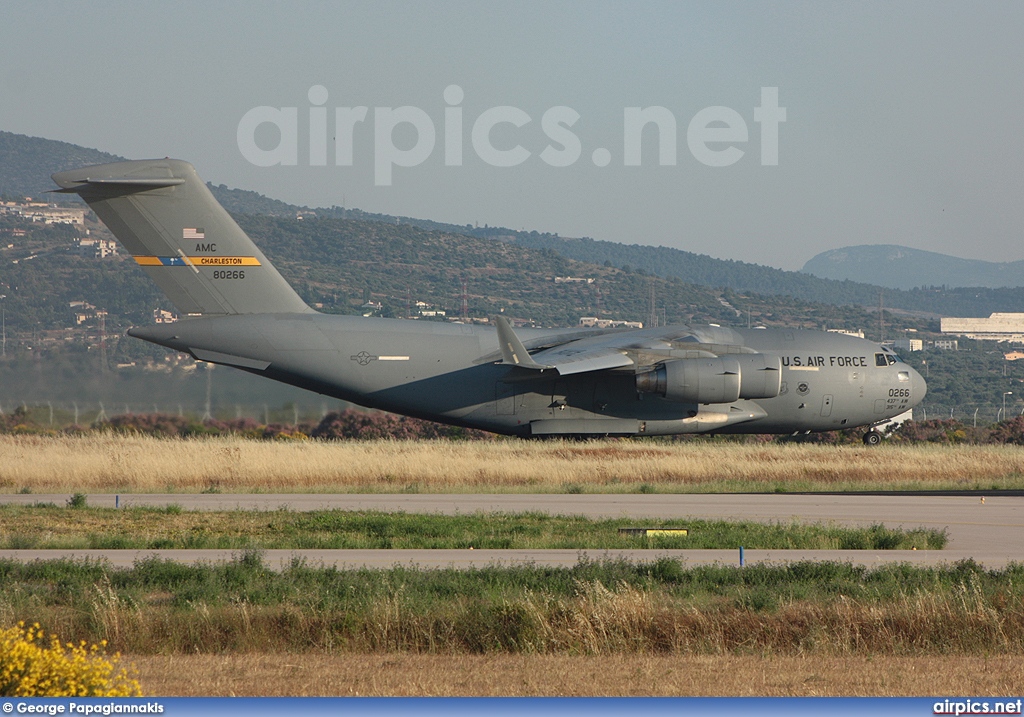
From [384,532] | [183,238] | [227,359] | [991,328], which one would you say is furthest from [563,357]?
[991,328]

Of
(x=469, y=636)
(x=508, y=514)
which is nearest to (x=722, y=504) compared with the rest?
(x=508, y=514)

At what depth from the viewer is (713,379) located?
1227 inches

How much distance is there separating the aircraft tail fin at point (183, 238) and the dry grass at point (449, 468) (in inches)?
165

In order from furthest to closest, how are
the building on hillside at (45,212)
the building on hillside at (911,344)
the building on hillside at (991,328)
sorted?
the building on hillside at (991,328) → the building on hillside at (45,212) → the building on hillside at (911,344)

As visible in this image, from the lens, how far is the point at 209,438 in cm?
3809

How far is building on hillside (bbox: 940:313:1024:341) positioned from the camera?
162 m

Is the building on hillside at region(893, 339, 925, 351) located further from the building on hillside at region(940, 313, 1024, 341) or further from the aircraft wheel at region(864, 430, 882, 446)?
the aircraft wheel at region(864, 430, 882, 446)

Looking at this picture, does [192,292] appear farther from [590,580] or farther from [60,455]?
[590,580]

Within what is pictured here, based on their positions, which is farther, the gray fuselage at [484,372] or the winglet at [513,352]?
the gray fuselage at [484,372]

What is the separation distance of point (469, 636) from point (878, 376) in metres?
25.1

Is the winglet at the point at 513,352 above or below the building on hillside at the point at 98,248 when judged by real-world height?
below

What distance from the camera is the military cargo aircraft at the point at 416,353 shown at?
101 ft

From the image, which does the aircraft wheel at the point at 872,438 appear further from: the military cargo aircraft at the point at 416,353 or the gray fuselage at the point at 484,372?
the military cargo aircraft at the point at 416,353

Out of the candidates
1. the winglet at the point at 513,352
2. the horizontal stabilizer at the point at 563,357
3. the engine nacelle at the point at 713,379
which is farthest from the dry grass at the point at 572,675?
the engine nacelle at the point at 713,379
